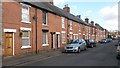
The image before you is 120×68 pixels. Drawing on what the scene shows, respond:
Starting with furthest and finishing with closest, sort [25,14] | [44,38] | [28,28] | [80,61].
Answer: [44,38] < [28,28] < [25,14] < [80,61]

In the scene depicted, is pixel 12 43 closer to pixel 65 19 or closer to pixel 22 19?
pixel 22 19

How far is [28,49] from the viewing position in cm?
2248

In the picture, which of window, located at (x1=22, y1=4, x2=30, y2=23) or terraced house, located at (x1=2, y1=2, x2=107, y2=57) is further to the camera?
window, located at (x1=22, y1=4, x2=30, y2=23)

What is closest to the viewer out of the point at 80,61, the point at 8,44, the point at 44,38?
the point at 80,61

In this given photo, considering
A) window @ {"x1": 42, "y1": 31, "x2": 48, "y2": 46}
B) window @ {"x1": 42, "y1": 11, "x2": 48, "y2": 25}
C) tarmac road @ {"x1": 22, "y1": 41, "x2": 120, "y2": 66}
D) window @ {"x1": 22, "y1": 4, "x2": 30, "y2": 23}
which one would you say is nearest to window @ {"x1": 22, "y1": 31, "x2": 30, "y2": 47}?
window @ {"x1": 22, "y1": 4, "x2": 30, "y2": 23}

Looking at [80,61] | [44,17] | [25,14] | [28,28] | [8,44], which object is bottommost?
[80,61]

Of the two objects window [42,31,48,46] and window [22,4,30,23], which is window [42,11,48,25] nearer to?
window [42,31,48,46]

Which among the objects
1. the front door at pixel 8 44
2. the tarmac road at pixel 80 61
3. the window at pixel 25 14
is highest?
the window at pixel 25 14

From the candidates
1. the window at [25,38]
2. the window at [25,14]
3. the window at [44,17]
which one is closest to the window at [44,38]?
the window at [44,17]

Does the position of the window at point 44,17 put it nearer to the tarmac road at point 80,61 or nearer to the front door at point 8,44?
the tarmac road at point 80,61

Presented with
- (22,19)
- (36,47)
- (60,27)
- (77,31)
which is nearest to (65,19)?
(60,27)

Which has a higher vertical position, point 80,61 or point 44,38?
point 44,38

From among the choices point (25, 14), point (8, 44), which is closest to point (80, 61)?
point (8, 44)

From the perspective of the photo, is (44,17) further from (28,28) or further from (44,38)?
(28,28)
